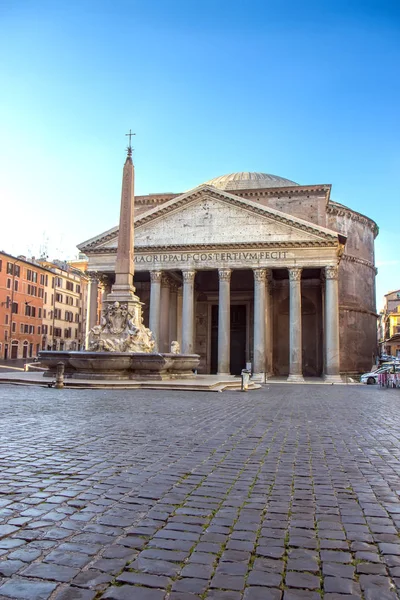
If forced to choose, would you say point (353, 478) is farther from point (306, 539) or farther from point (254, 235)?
point (254, 235)

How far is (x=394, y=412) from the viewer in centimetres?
1040

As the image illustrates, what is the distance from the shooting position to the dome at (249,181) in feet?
139

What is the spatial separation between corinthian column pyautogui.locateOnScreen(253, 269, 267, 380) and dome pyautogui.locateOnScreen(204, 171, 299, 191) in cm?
1476

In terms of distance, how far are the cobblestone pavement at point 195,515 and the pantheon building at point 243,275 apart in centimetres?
2137

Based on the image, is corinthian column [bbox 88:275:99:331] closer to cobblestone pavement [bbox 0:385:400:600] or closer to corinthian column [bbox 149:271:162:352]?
corinthian column [bbox 149:271:162:352]

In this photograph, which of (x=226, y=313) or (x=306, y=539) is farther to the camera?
(x=226, y=313)

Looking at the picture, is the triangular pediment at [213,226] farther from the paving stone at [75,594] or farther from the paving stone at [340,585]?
the paving stone at [75,594]

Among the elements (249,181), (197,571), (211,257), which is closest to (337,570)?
(197,571)

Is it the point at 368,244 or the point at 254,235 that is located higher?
the point at 368,244

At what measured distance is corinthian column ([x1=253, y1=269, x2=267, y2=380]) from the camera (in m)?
28.6

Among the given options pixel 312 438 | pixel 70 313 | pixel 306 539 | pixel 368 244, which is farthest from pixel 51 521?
pixel 70 313

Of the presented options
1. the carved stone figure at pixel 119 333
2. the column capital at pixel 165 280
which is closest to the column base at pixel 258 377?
the column capital at pixel 165 280

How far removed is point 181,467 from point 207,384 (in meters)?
11.9

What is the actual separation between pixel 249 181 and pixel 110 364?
3020 centimetres
